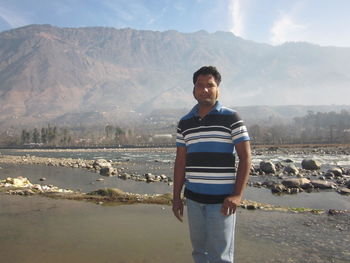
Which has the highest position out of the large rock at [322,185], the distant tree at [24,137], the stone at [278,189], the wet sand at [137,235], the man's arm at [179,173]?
the distant tree at [24,137]

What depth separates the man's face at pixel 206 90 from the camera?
147 inches

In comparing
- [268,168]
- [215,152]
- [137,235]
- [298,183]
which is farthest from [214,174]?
[268,168]

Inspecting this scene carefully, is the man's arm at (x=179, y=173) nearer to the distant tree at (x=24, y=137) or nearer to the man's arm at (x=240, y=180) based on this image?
the man's arm at (x=240, y=180)

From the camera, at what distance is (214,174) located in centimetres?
353

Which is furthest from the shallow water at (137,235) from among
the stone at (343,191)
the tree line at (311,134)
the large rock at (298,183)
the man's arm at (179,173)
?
the tree line at (311,134)

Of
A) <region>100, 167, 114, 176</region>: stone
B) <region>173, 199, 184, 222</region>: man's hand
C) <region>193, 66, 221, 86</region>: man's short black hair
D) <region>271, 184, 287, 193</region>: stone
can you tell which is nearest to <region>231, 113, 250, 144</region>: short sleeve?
<region>193, 66, 221, 86</region>: man's short black hair

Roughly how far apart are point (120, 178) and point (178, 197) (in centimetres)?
2212

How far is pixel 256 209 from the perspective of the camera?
467 inches

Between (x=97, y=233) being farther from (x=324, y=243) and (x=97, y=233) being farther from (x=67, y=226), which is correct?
(x=324, y=243)

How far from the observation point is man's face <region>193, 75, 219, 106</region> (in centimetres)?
374

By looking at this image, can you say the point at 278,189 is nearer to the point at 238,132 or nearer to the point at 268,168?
the point at 268,168

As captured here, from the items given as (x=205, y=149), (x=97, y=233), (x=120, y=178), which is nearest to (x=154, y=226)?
(x=97, y=233)

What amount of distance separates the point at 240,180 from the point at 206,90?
3.59 ft

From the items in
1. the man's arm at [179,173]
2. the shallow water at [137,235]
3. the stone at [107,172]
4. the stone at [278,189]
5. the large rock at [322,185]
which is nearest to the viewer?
the man's arm at [179,173]
